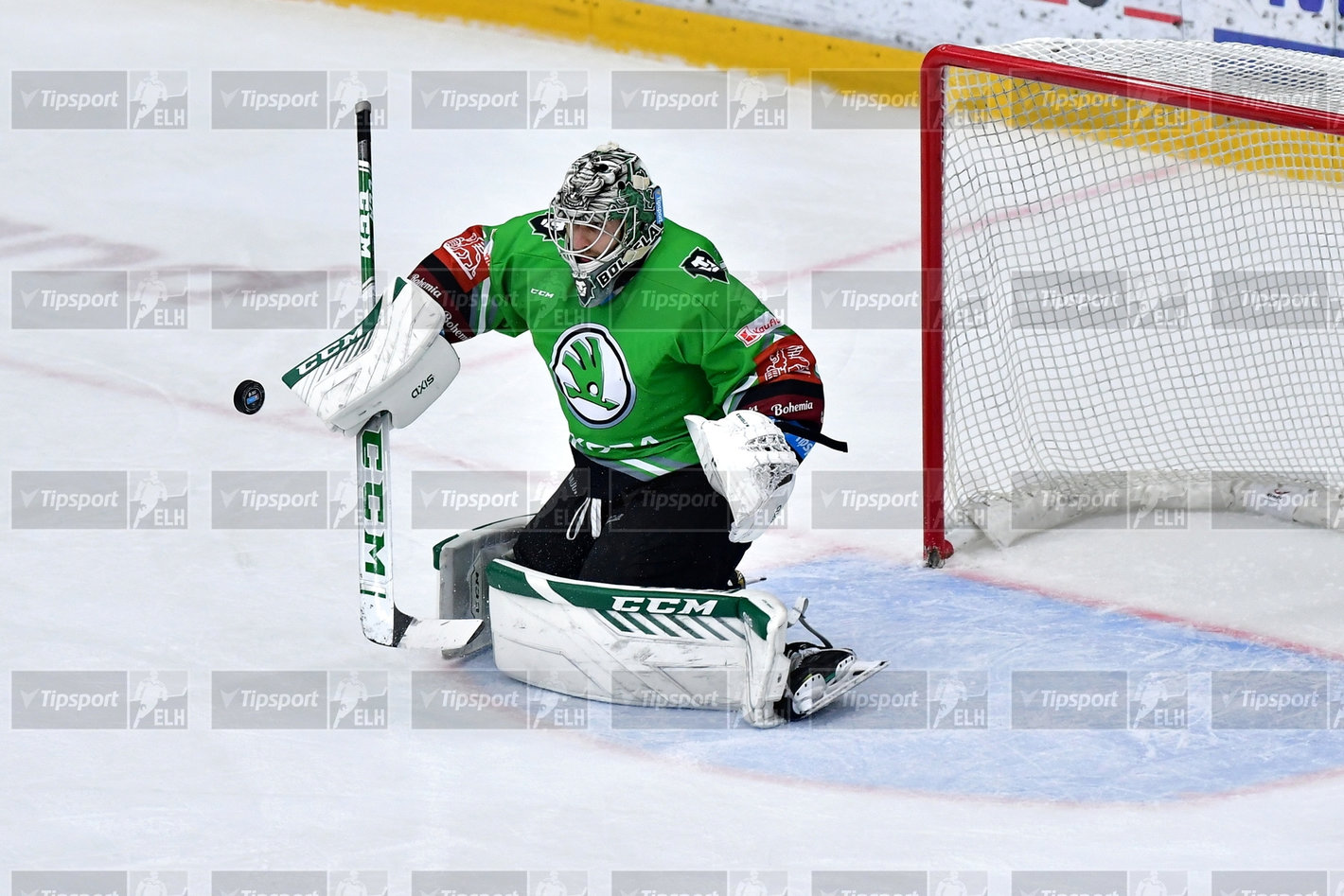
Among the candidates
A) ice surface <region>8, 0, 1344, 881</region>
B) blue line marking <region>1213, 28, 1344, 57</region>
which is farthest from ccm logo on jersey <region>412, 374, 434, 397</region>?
blue line marking <region>1213, 28, 1344, 57</region>

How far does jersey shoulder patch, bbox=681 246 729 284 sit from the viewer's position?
382cm

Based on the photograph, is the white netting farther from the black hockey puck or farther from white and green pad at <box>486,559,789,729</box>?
the black hockey puck

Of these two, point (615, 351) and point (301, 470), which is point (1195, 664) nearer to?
point (615, 351)

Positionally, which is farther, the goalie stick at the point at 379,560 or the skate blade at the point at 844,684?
the goalie stick at the point at 379,560

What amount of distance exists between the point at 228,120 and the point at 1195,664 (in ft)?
17.4

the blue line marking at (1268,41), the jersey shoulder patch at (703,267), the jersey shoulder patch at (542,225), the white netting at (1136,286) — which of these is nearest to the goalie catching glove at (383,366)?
the jersey shoulder patch at (542,225)

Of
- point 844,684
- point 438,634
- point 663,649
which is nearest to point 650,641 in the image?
point 663,649

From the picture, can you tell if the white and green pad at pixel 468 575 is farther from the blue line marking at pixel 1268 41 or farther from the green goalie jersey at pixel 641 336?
the blue line marking at pixel 1268 41

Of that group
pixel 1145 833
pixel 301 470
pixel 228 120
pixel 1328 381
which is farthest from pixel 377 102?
pixel 1145 833

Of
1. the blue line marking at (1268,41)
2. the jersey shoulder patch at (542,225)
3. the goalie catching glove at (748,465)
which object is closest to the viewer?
the goalie catching glove at (748,465)

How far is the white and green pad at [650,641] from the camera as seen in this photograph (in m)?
3.70

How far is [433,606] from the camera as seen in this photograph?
4500 millimetres

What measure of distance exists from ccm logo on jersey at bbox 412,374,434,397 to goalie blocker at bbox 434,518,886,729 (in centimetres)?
40

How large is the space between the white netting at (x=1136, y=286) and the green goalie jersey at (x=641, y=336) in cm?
114
